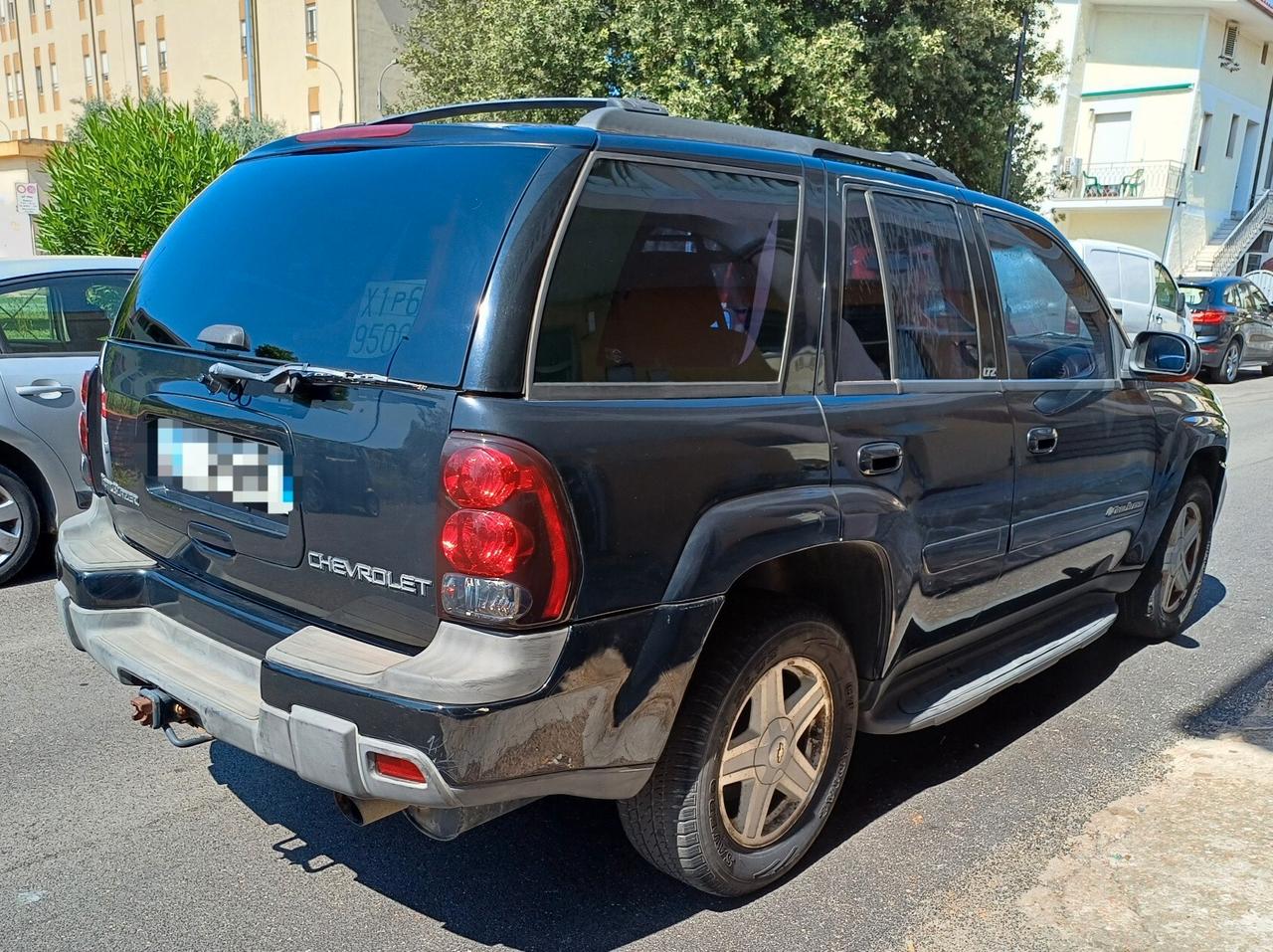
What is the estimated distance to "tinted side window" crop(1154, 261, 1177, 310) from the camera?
1398 centimetres

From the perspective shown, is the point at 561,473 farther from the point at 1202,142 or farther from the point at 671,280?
the point at 1202,142

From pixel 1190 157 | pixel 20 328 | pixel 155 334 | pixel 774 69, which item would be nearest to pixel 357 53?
pixel 774 69

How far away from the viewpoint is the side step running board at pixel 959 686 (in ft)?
10.5

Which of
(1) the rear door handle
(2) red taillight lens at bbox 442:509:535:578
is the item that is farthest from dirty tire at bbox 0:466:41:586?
(2) red taillight lens at bbox 442:509:535:578

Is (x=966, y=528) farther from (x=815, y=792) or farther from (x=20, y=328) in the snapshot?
(x=20, y=328)

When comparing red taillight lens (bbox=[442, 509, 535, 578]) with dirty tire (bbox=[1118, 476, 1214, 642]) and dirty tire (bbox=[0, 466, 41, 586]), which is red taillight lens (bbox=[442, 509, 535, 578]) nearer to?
dirty tire (bbox=[1118, 476, 1214, 642])

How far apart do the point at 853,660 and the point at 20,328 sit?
15.4 feet

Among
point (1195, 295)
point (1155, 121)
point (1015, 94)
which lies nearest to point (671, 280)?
point (1015, 94)

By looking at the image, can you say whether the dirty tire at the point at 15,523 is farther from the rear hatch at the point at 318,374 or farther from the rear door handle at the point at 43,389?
the rear hatch at the point at 318,374

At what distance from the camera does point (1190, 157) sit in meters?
29.0

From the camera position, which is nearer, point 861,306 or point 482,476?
point 482,476

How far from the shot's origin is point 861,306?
119 inches

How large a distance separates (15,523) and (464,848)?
356 centimetres

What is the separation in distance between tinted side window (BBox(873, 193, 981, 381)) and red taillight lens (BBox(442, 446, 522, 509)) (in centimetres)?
146
